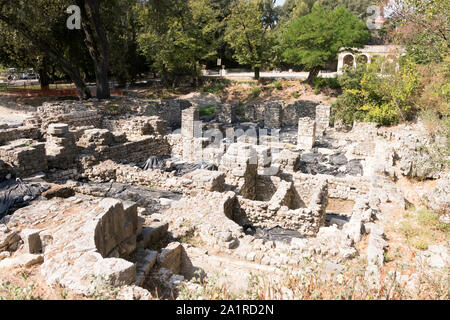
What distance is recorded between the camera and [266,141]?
17.4m

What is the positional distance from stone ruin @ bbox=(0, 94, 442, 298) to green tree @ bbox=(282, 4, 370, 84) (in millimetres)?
11562

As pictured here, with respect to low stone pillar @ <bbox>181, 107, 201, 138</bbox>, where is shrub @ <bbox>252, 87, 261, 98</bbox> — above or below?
above

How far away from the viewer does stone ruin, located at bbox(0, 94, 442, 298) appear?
5.02 metres

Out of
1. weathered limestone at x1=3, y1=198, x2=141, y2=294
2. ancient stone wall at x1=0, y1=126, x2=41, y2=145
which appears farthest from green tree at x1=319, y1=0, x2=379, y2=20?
weathered limestone at x1=3, y1=198, x2=141, y2=294

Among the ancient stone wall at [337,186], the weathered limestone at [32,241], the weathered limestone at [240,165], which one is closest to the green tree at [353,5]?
the ancient stone wall at [337,186]

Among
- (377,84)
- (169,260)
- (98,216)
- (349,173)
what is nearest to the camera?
(98,216)

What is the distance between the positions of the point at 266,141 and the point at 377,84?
752 centimetres

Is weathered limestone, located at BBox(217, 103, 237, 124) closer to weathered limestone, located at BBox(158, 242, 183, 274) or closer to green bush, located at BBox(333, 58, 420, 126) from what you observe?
green bush, located at BBox(333, 58, 420, 126)

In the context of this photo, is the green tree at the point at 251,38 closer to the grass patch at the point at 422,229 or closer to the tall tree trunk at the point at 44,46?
the tall tree trunk at the point at 44,46

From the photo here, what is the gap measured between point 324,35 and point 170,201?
74.6 ft

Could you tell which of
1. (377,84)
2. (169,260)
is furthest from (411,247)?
(377,84)

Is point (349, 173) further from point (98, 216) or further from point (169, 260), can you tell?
point (98, 216)

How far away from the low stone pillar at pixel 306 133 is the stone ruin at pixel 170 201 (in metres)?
0.05

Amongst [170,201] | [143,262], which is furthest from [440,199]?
[143,262]
